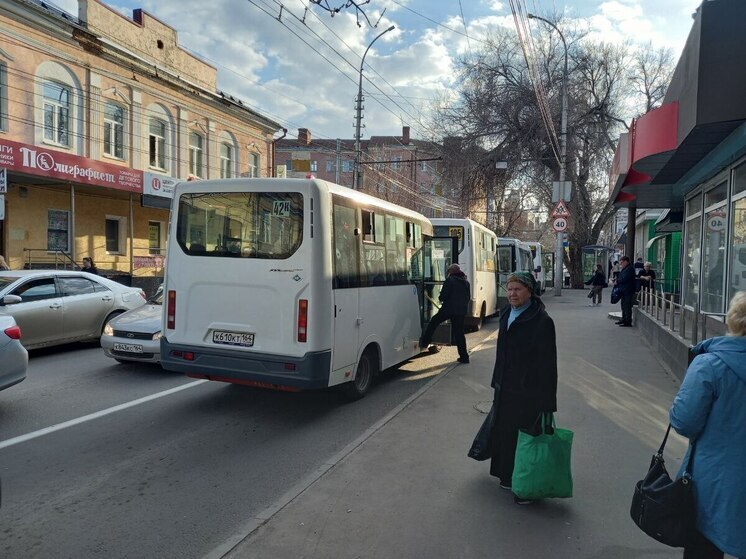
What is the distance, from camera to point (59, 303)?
9859mm

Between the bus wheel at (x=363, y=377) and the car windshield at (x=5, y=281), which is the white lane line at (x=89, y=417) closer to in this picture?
the bus wheel at (x=363, y=377)

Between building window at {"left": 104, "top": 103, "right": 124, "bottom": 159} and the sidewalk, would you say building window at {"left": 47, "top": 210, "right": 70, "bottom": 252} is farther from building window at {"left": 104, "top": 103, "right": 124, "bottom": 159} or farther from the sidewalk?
the sidewalk

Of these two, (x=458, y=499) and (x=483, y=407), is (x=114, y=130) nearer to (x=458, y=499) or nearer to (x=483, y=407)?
(x=483, y=407)

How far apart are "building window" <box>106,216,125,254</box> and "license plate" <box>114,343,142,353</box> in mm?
14994

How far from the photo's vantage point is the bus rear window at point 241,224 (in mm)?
6156

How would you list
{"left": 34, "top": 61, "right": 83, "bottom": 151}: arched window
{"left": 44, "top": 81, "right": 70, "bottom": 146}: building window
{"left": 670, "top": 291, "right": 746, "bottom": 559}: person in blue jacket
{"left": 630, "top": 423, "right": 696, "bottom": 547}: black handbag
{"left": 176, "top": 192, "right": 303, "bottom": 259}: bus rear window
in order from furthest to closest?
{"left": 44, "top": 81, "right": 70, "bottom": 146}: building window → {"left": 34, "top": 61, "right": 83, "bottom": 151}: arched window → {"left": 176, "top": 192, "right": 303, "bottom": 259}: bus rear window → {"left": 630, "top": 423, "right": 696, "bottom": 547}: black handbag → {"left": 670, "top": 291, "right": 746, "bottom": 559}: person in blue jacket

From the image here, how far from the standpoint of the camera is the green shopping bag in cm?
388

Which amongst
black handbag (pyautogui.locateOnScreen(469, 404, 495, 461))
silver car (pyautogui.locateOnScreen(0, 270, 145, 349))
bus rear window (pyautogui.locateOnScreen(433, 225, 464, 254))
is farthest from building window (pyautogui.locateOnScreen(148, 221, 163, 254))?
black handbag (pyautogui.locateOnScreen(469, 404, 495, 461))

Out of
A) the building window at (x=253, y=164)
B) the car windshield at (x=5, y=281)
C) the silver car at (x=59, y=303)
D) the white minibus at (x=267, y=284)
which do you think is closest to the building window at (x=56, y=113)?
the building window at (x=253, y=164)

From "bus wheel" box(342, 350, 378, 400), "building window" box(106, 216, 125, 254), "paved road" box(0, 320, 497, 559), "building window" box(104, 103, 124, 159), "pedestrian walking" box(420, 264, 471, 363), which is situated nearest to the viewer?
"paved road" box(0, 320, 497, 559)

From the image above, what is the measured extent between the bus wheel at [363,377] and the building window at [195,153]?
68.0 feet

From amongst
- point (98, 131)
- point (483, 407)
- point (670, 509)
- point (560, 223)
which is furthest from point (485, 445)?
point (98, 131)

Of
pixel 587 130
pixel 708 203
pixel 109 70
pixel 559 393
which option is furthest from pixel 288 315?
pixel 587 130

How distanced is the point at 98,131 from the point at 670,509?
22.5m
